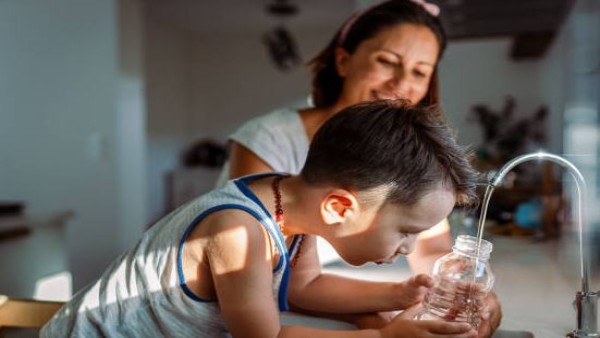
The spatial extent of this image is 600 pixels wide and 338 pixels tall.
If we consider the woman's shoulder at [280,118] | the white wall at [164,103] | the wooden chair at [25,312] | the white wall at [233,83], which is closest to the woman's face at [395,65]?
the woman's shoulder at [280,118]

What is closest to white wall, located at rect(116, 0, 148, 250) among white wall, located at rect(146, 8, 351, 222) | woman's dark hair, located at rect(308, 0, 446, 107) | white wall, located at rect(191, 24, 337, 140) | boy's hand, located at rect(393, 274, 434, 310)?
woman's dark hair, located at rect(308, 0, 446, 107)

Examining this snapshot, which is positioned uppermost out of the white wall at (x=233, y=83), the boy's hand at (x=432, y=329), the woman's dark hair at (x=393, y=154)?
the white wall at (x=233, y=83)

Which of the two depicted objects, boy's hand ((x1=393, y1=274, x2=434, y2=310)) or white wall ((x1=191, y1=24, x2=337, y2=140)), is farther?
white wall ((x1=191, y1=24, x2=337, y2=140))

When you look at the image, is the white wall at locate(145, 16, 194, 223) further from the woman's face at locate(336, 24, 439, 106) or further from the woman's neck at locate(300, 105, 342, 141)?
the woman's face at locate(336, 24, 439, 106)

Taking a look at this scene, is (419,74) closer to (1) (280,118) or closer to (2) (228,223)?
(1) (280,118)

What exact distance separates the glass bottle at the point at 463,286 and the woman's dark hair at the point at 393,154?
73mm

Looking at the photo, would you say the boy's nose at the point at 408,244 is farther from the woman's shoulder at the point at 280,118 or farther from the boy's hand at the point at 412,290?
the woman's shoulder at the point at 280,118

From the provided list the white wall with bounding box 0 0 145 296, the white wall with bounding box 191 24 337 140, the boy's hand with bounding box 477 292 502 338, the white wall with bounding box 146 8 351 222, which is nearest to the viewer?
the boy's hand with bounding box 477 292 502 338

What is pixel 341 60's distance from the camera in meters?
1.18

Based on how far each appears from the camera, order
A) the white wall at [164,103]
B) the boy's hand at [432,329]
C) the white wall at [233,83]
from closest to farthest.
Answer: the boy's hand at [432,329] → the white wall at [164,103] → the white wall at [233,83]

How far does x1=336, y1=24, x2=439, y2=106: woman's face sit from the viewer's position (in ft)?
3.44

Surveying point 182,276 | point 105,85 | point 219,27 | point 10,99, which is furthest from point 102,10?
point 219,27

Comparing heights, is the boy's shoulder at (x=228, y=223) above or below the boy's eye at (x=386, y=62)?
below

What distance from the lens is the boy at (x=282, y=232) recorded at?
676 mm
